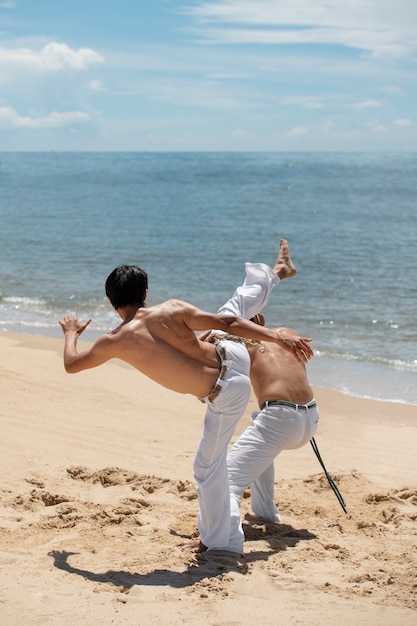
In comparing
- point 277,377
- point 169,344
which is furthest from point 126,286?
point 277,377

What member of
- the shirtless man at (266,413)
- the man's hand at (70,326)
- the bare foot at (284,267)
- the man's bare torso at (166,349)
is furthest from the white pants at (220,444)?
the bare foot at (284,267)

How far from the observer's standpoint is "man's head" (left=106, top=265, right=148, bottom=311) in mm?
4492

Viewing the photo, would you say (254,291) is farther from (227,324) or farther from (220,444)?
(220,444)

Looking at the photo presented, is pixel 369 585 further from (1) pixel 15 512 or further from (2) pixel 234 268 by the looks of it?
(2) pixel 234 268

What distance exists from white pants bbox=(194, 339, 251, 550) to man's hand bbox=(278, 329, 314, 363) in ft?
0.95

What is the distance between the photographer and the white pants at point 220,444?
458 cm

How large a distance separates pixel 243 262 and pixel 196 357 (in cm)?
1734

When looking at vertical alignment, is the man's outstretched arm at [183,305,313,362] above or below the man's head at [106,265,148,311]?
below

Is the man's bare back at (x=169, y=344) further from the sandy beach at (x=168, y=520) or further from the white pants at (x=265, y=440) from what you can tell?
the sandy beach at (x=168, y=520)

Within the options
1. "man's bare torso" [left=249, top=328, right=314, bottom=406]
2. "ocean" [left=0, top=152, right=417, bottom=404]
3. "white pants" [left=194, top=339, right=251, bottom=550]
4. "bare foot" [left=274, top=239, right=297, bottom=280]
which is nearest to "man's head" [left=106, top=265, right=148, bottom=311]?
"white pants" [left=194, top=339, right=251, bottom=550]

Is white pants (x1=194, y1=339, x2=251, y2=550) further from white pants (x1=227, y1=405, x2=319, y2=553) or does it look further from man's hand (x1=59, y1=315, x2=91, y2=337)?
man's hand (x1=59, y1=315, x2=91, y2=337)

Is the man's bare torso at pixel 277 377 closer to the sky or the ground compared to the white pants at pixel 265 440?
closer to the sky

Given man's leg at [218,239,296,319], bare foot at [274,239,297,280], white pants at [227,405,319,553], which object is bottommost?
white pants at [227,405,319,553]

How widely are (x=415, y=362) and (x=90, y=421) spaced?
17.0 ft
